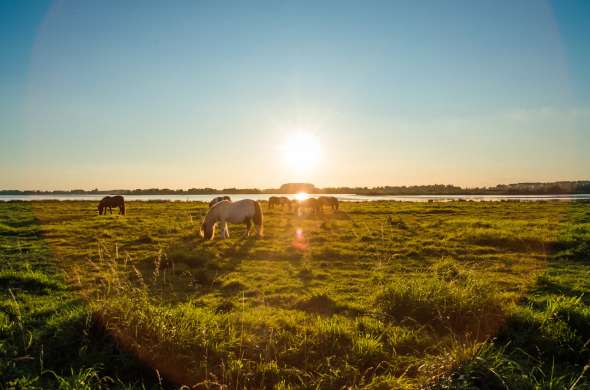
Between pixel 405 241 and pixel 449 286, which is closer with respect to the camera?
pixel 449 286

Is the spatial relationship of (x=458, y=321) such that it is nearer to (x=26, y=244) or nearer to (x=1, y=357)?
(x=1, y=357)

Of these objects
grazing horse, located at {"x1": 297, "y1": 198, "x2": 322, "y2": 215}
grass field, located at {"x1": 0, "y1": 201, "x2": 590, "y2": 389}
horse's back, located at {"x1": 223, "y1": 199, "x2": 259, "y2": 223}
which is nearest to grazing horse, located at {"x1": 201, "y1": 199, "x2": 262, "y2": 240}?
horse's back, located at {"x1": 223, "y1": 199, "x2": 259, "y2": 223}

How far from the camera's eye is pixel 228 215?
19.0 metres

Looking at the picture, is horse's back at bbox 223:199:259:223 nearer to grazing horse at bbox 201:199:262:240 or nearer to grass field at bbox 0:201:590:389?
grazing horse at bbox 201:199:262:240

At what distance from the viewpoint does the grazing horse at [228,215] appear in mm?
18547

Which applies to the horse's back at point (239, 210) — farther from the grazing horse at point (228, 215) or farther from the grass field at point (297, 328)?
the grass field at point (297, 328)

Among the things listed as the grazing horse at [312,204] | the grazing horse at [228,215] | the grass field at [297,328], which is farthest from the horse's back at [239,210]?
the grazing horse at [312,204]

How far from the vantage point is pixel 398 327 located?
21.2ft

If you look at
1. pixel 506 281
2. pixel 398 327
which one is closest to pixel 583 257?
pixel 506 281

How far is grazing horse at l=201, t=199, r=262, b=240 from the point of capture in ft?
60.8

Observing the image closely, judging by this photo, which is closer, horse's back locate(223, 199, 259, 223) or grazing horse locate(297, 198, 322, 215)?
horse's back locate(223, 199, 259, 223)

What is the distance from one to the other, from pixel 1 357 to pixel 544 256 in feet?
51.6

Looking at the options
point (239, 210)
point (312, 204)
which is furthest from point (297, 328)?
point (312, 204)

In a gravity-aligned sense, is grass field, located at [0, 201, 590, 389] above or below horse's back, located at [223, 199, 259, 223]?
below
